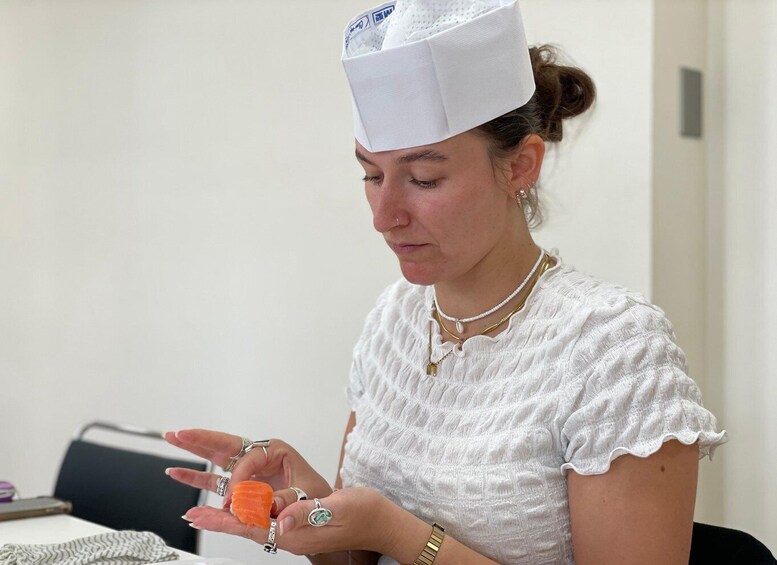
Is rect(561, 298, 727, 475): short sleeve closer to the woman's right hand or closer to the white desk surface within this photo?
the woman's right hand

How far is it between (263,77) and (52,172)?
56.0 inches

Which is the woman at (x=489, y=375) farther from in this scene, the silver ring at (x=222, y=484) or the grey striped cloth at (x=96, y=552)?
the grey striped cloth at (x=96, y=552)

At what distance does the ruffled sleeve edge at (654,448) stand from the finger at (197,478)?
1.87 ft

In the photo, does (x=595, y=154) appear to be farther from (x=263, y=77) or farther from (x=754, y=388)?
(x=263, y=77)

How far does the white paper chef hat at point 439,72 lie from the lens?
139 cm

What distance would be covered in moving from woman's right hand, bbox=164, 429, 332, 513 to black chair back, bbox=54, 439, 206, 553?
0.58m

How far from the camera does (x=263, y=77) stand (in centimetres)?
319

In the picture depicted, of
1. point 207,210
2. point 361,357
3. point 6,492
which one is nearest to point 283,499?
point 361,357

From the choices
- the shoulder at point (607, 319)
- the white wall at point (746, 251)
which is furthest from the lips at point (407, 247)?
the white wall at point (746, 251)

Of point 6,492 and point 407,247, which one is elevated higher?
point 407,247

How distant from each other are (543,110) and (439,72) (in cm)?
23

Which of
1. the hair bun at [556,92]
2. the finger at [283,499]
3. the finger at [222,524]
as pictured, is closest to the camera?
the finger at [222,524]

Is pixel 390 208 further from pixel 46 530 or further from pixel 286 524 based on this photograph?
pixel 46 530

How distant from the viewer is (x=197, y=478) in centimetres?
152
